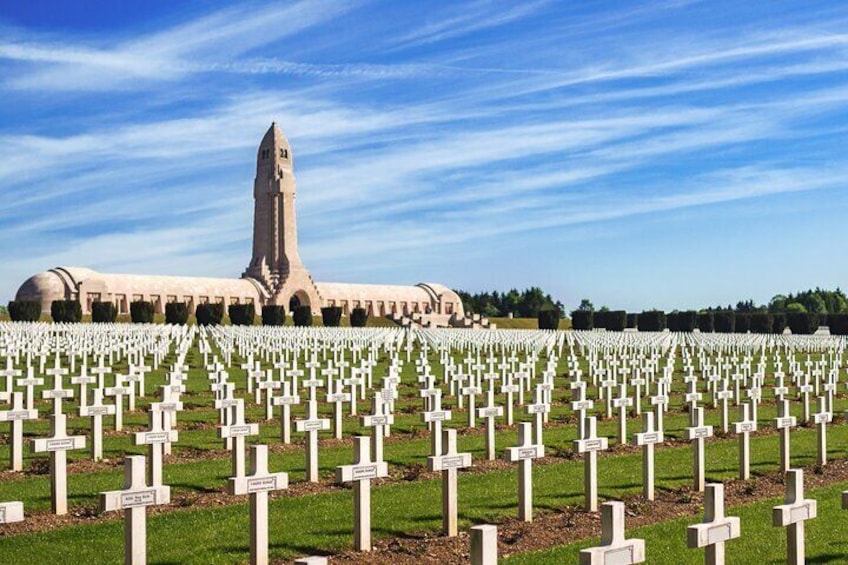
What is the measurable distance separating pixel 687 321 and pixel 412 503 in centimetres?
6217

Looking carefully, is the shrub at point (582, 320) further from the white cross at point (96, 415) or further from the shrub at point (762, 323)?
the white cross at point (96, 415)

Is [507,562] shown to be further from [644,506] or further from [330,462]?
[330,462]

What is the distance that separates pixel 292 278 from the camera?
80062 millimetres

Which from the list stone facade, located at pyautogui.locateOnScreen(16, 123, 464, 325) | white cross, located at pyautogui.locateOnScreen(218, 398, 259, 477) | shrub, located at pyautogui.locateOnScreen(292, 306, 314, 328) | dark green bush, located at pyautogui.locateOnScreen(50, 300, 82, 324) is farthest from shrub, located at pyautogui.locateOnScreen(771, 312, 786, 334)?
white cross, located at pyautogui.locateOnScreen(218, 398, 259, 477)

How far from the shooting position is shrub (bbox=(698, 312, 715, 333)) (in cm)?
6822

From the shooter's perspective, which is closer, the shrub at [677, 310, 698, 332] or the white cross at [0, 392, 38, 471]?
the white cross at [0, 392, 38, 471]

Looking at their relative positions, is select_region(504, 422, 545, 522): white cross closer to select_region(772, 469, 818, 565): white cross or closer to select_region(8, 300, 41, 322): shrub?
select_region(772, 469, 818, 565): white cross

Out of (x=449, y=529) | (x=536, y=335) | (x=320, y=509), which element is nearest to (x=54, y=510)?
(x=320, y=509)

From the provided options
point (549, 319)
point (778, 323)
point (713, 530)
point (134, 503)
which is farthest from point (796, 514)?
point (778, 323)

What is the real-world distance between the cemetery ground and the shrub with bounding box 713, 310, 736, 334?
180 ft

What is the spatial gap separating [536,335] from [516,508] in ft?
104

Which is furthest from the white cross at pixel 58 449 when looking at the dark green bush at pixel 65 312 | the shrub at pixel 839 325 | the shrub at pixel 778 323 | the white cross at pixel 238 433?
the shrub at pixel 778 323

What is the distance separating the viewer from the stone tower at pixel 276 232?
8044 cm

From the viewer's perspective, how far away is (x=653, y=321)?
68.8 metres
